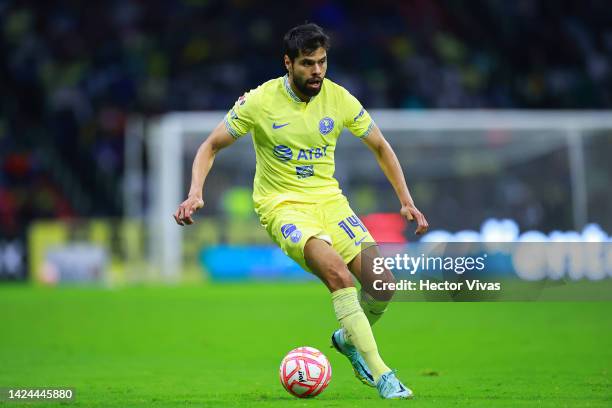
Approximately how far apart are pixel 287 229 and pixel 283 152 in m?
0.56

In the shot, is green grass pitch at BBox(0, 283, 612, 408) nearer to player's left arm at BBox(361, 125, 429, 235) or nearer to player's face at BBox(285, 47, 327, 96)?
player's left arm at BBox(361, 125, 429, 235)

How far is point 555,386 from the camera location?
7609 millimetres

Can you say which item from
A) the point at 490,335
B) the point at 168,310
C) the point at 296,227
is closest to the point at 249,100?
the point at 296,227

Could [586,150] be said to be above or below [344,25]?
below

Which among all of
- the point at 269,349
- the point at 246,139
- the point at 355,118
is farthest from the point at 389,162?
the point at 246,139

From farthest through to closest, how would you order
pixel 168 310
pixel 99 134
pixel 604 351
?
pixel 99 134 → pixel 168 310 → pixel 604 351

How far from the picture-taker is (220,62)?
27.5 m

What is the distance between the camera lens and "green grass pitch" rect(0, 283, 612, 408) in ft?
23.9

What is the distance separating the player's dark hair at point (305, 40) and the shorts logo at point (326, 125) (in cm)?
48

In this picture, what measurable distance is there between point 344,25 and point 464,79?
3.36m

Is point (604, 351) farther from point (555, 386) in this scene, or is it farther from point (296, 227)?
point (296, 227)

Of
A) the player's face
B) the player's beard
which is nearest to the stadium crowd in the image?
the player's beard

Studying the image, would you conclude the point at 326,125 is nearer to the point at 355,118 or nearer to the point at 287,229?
the point at 355,118

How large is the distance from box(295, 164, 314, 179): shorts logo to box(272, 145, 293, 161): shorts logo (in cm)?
10
